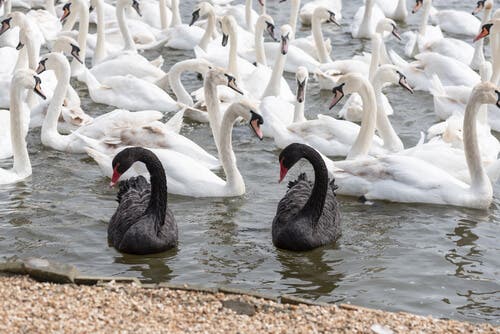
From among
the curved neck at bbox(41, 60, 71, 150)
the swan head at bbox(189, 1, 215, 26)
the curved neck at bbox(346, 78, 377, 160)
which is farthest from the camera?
the swan head at bbox(189, 1, 215, 26)

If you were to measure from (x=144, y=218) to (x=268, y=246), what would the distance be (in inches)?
42.4

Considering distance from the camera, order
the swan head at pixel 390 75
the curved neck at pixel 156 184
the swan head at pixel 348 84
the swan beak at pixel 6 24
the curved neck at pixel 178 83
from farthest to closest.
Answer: the swan beak at pixel 6 24 → the curved neck at pixel 178 83 → the swan head at pixel 390 75 → the swan head at pixel 348 84 → the curved neck at pixel 156 184

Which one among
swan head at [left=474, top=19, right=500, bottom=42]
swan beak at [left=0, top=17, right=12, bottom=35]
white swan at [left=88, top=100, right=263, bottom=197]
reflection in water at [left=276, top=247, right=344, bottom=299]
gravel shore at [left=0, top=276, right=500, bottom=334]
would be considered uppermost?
swan head at [left=474, top=19, right=500, bottom=42]

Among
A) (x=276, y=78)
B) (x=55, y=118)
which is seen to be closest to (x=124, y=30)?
(x=276, y=78)

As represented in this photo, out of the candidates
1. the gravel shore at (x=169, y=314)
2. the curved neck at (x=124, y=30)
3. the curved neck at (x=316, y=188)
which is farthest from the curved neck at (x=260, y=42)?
the gravel shore at (x=169, y=314)

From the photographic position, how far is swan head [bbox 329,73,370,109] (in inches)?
479

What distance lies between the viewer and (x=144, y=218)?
30.8 ft

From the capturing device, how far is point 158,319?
705 centimetres

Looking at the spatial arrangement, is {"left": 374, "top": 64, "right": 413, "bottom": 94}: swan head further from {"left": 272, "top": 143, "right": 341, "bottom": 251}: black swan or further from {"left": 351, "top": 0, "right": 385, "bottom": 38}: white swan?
{"left": 351, "top": 0, "right": 385, "bottom": 38}: white swan

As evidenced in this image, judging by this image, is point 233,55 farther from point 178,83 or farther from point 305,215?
point 305,215

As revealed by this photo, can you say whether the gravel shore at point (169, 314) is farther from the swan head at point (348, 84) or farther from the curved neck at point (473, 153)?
the swan head at point (348, 84)

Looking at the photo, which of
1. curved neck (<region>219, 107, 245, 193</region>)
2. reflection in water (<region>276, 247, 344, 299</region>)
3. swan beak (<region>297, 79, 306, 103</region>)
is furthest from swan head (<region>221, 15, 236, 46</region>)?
reflection in water (<region>276, 247, 344, 299</region>)

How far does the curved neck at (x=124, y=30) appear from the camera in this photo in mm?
16328

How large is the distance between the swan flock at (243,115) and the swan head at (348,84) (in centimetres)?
2
